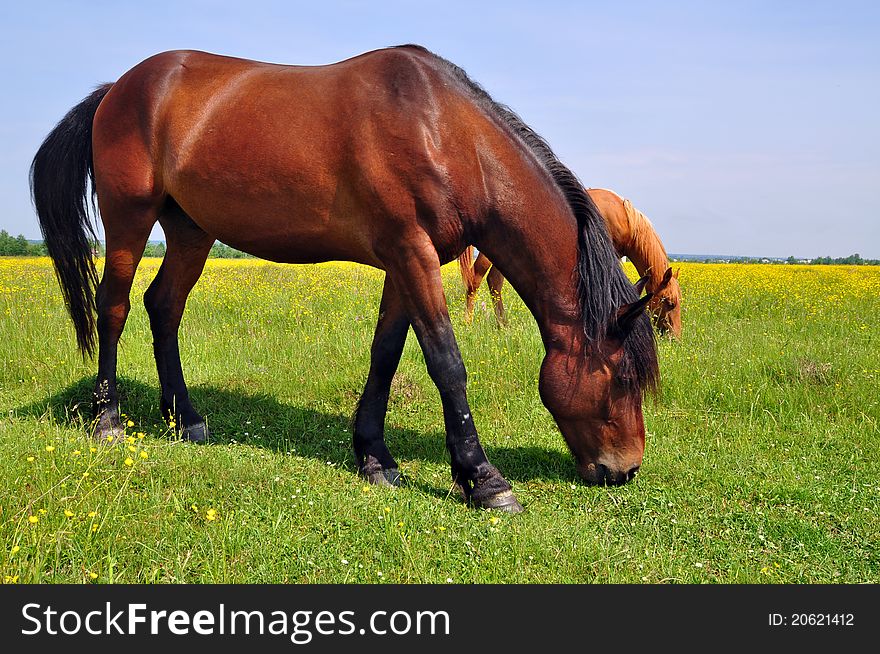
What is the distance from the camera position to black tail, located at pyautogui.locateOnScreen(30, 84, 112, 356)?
17.5 ft

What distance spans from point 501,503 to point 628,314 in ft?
4.31

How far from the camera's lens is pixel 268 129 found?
4242 millimetres

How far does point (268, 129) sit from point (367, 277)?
9.71m

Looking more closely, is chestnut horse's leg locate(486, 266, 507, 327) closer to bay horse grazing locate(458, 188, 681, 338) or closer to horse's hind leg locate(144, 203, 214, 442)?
bay horse grazing locate(458, 188, 681, 338)

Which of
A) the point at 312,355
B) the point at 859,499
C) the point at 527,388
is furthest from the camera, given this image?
the point at 312,355

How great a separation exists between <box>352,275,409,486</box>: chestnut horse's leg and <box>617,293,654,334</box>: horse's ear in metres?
1.40

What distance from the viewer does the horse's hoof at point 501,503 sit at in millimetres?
3841

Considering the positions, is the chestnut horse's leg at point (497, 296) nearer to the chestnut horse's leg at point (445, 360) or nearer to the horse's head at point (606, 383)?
the horse's head at point (606, 383)

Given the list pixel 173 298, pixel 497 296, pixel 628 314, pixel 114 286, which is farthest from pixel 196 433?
pixel 497 296

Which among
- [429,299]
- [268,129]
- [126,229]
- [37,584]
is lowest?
[37,584]

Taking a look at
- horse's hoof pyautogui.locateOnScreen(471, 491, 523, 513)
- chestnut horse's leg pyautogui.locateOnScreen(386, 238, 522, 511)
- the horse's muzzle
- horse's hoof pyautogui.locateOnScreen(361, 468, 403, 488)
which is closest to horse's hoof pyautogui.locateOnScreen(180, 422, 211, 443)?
horse's hoof pyautogui.locateOnScreen(361, 468, 403, 488)


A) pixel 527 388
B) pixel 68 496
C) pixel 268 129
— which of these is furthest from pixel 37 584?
pixel 527 388

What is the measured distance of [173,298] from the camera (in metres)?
5.26

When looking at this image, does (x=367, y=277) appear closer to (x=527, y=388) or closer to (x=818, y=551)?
(x=527, y=388)
